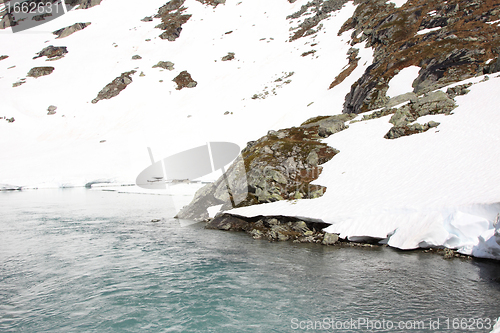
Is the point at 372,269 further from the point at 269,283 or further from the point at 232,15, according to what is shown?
the point at 232,15

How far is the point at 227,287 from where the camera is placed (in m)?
14.7

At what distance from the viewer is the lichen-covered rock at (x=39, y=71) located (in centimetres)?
12706

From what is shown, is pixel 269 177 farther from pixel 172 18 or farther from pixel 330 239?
pixel 172 18

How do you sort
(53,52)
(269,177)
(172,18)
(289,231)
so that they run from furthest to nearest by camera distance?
(172,18) < (53,52) < (269,177) < (289,231)

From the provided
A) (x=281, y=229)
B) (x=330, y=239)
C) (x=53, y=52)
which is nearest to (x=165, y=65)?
(x=53, y=52)

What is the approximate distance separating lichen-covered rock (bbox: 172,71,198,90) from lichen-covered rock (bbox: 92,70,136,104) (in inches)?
719

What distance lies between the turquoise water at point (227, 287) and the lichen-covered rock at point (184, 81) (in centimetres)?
9644

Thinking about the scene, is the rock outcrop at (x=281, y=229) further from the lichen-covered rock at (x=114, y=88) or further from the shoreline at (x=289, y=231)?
the lichen-covered rock at (x=114, y=88)

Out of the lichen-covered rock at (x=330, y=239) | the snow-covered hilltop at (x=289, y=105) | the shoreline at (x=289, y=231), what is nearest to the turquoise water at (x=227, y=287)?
the shoreline at (x=289, y=231)

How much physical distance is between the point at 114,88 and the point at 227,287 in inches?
4590

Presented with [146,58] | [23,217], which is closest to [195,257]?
[23,217]

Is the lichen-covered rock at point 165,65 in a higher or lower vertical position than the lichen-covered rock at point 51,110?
higher

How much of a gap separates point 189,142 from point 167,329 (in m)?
75.8

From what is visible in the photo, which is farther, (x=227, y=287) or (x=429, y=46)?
(x=429, y=46)
